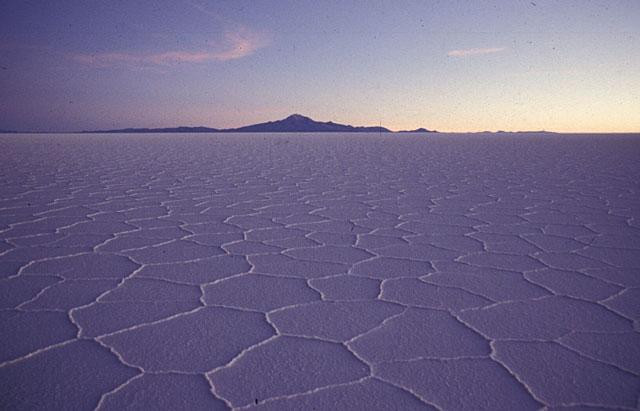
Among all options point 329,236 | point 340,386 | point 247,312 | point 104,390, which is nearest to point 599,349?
point 340,386

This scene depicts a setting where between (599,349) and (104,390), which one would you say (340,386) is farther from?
(599,349)

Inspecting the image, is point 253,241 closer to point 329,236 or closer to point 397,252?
point 329,236

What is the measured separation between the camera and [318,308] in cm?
150

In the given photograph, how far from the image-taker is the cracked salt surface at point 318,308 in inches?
41.1

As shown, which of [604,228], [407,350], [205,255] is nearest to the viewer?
[407,350]

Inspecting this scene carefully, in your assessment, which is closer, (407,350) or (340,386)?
(340,386)

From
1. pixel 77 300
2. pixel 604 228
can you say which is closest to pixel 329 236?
pixel 77 300

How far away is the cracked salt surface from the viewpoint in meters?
1.04

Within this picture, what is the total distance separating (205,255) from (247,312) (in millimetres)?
697

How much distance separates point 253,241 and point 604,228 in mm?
1996

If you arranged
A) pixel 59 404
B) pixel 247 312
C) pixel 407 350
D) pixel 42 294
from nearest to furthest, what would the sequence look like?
1. pixel 59 404
2. pixel 407 350
3. pixel 247 312
4. pixel 42 294

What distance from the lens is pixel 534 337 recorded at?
128 cm

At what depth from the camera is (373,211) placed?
10.5ft

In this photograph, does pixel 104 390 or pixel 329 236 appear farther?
pixel 329 236
